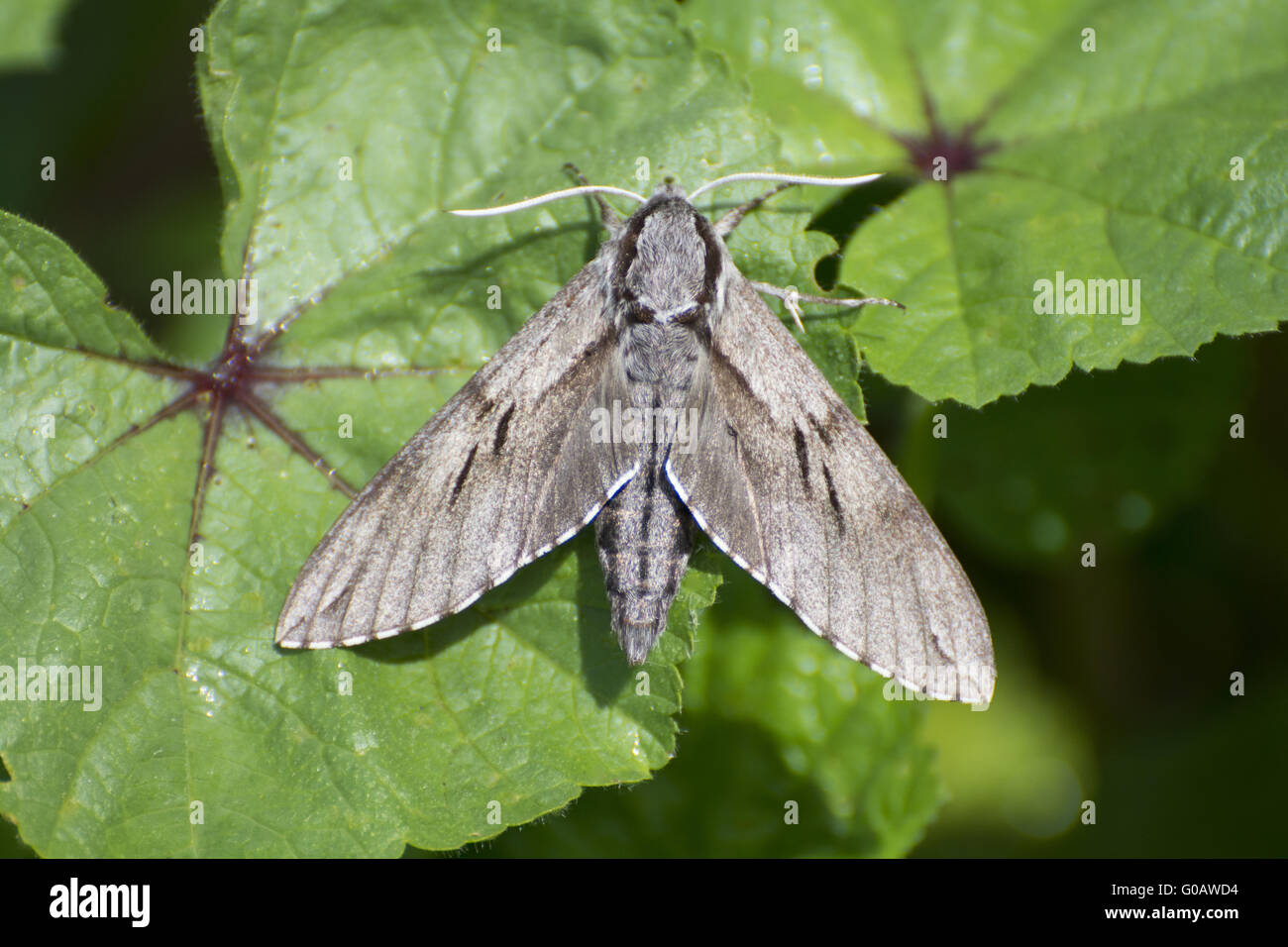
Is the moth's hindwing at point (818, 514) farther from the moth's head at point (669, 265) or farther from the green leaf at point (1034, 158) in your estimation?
the green leaf at point (1034, 158)

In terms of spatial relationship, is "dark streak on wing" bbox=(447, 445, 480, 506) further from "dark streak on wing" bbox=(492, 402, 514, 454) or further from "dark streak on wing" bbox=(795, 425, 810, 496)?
"dark streak on wing" bbox=(795, 425, 810, 496)

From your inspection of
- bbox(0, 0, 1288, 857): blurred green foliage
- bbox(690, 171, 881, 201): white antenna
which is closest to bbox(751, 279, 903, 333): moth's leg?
bbox(690, 171, 881, 201): white antenna

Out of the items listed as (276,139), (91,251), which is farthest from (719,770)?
(91,251)

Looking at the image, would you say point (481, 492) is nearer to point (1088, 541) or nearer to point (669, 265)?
point (669, 265)

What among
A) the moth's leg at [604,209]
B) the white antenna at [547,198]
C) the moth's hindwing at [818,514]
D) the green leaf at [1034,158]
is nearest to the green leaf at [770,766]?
the moth's hindwing at [818,514]

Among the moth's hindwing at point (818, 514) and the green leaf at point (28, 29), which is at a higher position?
the green leaf at point (28, 29)

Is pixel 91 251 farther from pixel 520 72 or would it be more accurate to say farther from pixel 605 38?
pixel 605 38
